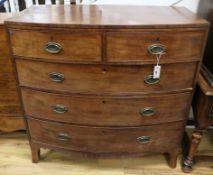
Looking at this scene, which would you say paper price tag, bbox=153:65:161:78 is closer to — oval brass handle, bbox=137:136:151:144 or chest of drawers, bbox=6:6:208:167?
chest of drawers, bbox=6:6:208:167

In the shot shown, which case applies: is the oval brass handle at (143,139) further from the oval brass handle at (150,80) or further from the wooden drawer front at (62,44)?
the wooden drawer front at (62,44)

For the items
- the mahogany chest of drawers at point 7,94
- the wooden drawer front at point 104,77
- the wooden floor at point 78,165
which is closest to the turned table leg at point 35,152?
the wooden floor at point 78,165

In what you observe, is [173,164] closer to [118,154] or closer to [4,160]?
[118,154]

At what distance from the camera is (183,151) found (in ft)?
5.50

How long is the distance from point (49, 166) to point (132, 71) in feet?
3.00

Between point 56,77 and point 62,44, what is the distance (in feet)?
0.62

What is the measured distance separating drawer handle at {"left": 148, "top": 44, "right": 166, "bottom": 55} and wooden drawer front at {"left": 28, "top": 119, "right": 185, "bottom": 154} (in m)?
0.46

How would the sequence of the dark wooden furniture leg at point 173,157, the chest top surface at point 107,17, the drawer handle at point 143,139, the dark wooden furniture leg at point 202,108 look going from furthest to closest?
1. the dark wooden furniture leg at point 173,157
2. the drawer handle at point 143,139
3. the dark wooden furniture leg at point 202,108
4. the chest top surface at point 107,17

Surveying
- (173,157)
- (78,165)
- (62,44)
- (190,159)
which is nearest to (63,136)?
(78,165)

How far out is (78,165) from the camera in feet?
5.26

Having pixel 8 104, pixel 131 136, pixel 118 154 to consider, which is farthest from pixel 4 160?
pixel 131 136

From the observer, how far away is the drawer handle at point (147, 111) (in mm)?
1262

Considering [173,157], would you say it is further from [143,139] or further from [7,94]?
[7,94]

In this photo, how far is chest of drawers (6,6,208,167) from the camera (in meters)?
1.06
